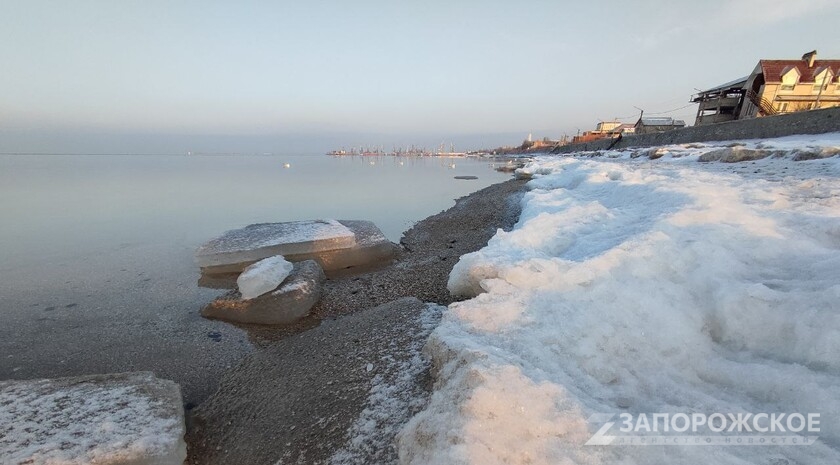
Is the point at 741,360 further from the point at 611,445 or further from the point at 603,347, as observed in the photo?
A: the point at 611,445

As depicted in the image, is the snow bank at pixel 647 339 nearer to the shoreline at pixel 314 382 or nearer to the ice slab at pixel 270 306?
the shoreline at pixel 314 382

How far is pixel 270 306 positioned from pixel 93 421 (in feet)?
9.21

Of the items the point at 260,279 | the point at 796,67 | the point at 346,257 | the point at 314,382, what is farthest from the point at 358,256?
the point at 796,67

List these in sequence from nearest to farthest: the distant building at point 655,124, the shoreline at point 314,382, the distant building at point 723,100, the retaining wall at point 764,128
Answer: the shoreline at point 314,382
the retaining wall at point 764,128
the distant building at point 723,100
the distant building at point 655,124

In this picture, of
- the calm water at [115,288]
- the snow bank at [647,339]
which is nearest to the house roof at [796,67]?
the calm water at [115,288]

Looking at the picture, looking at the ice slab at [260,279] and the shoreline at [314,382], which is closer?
the shoreline at [314,382]

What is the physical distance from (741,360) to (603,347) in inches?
34.5

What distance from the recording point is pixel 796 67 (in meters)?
29.0

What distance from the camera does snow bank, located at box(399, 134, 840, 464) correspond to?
1788 millimetres

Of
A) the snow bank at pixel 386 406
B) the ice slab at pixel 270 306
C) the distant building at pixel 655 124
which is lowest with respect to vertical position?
the ice slab at pixel 270 306

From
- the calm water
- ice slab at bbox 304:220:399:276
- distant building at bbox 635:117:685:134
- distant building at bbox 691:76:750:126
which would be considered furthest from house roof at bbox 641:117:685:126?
ice slab at bbox 304:220:399:276

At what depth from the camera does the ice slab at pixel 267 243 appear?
26.2 feet

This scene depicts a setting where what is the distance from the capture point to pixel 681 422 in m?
1.90

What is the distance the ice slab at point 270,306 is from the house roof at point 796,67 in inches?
1628
